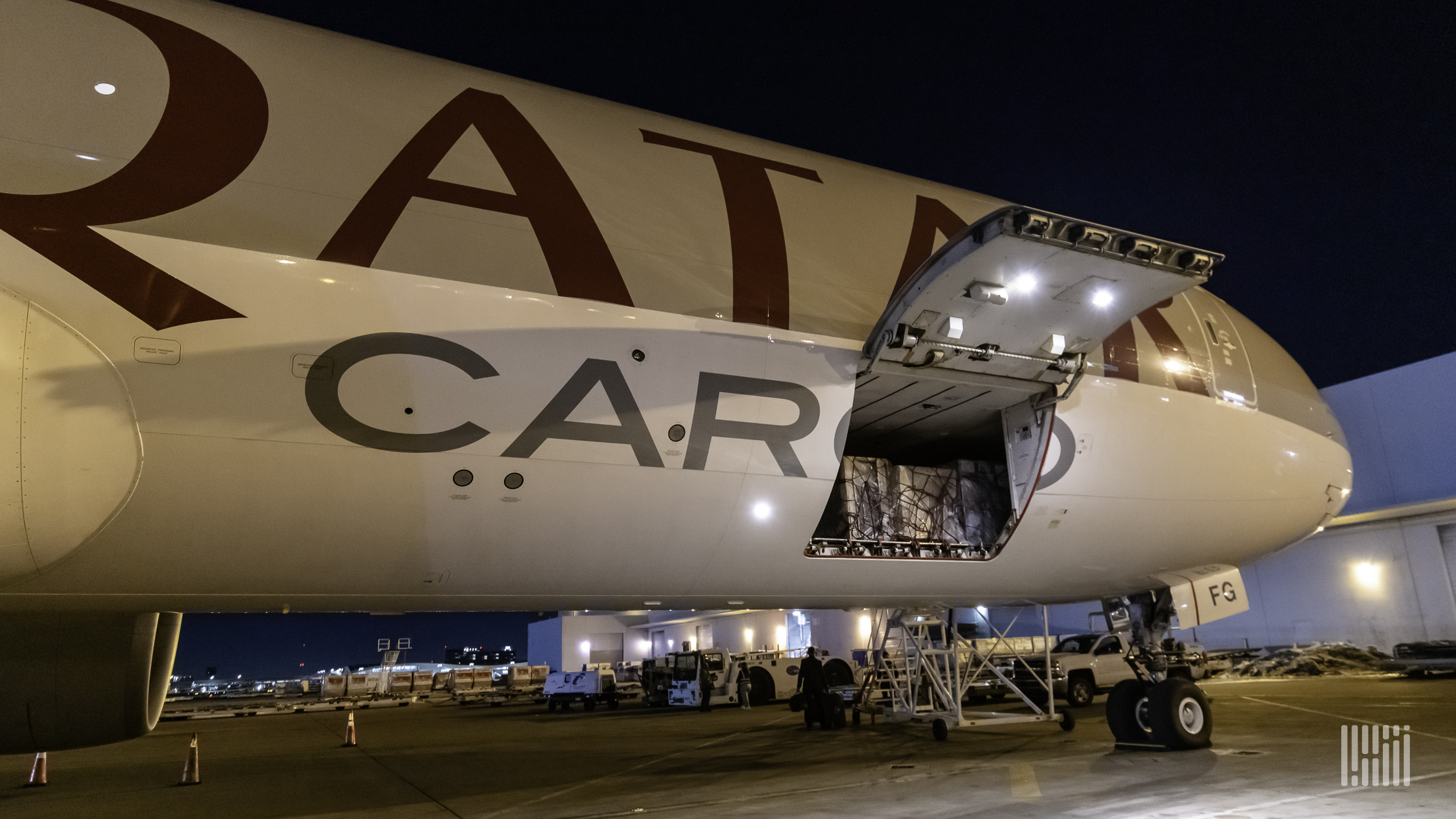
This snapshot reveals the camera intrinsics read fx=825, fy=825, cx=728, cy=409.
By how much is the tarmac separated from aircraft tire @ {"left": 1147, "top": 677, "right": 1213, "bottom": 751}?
0.56ft

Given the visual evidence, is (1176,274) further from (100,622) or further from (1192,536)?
(100,622)

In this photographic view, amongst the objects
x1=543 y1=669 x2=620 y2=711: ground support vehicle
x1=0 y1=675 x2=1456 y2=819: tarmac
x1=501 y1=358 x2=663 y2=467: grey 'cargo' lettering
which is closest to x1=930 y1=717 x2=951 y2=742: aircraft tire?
x1=0 y1=675 x2=1456 y2=819: tarmac

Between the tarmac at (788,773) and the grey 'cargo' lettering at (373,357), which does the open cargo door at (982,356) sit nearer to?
the tarmac at (788,773)

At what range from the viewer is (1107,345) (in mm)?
8070

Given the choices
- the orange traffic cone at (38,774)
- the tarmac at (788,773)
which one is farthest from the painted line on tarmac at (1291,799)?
the orange traffic cone at (38,774)

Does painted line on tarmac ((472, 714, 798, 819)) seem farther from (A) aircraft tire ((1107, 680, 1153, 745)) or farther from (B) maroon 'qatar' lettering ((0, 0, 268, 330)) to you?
(A) aircraft tire ((1107, 680, 1153, 745))

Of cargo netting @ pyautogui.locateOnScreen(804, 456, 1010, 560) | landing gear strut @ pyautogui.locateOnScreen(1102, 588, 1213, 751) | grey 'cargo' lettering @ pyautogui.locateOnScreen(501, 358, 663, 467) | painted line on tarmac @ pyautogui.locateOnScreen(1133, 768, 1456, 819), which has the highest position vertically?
grey 'cargo' lettering @ pyautogui.locateOnScreen(501, 358, 663, 467)

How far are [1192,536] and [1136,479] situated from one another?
150cm

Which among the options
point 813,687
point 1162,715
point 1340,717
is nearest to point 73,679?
point 1162,715

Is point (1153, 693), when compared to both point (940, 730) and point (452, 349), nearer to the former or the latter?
point (940, 730)

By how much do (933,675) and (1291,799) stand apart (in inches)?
259

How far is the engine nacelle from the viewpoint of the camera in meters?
6.33

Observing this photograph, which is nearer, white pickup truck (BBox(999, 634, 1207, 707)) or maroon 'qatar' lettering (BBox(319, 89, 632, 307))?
maroon 'qatar' lettering (BBox(319, 89, 632, 307))

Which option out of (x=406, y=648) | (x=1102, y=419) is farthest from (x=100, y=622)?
(x=406, y=648)
